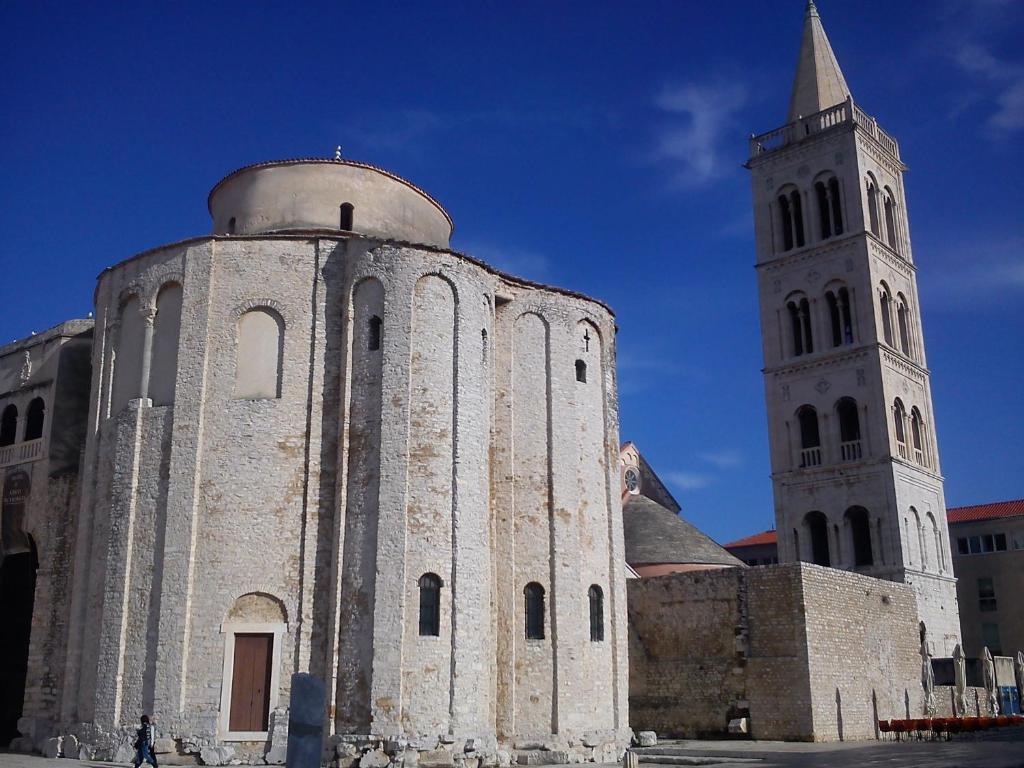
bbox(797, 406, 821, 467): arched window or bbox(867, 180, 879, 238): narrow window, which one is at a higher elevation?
bbox(867, 180, 879, 238): narrow window

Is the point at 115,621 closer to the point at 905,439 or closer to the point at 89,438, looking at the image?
the point at 89,438

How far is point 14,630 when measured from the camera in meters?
27.5

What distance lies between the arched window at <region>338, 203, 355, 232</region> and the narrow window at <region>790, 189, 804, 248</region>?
27.2 meters

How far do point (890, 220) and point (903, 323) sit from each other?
5.23 metres

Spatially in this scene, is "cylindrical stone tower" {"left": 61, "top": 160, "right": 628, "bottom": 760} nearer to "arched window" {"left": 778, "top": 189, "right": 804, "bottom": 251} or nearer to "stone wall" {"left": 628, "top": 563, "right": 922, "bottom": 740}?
"stone wall" {"left": 628, "top": 563, "right": 922, "bottom": 740}

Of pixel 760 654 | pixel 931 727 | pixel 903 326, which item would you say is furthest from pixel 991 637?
pixel 760 654

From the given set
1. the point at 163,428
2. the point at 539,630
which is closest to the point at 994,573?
the point at 539,630

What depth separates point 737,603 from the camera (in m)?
28.0

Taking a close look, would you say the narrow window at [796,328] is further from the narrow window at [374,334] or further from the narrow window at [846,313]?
the narrow window at [374,334]

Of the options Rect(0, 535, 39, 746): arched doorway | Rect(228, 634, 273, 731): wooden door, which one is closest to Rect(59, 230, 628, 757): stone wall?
Rect(228, 634, 273, 731): wooden door

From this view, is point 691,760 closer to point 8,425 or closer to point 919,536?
point 8,425

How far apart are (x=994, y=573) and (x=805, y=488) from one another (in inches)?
647

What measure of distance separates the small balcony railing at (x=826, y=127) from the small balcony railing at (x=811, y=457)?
48.0 feet

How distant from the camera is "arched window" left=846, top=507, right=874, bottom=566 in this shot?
137 ft
